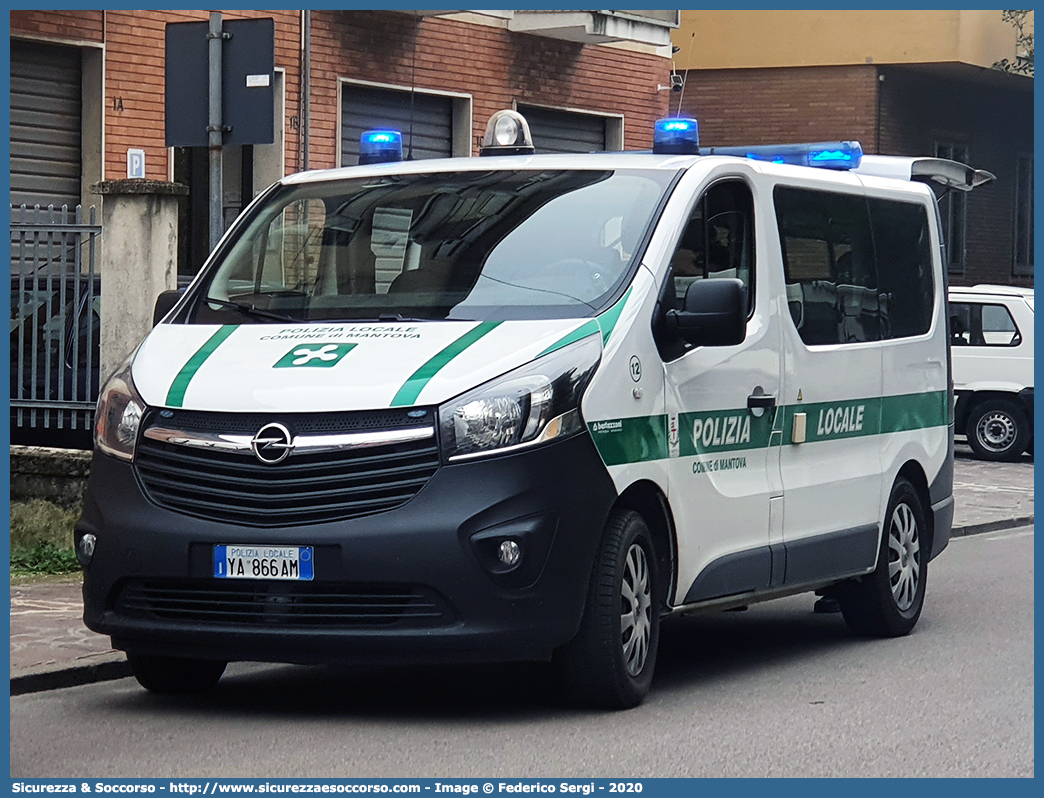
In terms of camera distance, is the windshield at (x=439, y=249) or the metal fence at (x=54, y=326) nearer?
the windshield at (x=439, y=249)

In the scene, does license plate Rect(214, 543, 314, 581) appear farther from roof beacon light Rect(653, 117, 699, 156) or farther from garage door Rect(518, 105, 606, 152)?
garage door Rect(518, 105, 606, 152)

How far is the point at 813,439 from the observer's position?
888 cm

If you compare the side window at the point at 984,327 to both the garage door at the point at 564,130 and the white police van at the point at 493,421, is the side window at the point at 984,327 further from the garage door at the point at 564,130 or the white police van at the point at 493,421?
the white police van at the point at 493,421

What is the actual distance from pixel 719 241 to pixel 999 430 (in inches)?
585

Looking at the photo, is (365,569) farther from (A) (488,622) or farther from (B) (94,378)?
(B) (94,378)

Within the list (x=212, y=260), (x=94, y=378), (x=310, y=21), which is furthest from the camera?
(x=310, y=21)

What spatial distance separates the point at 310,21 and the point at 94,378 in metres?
8.11

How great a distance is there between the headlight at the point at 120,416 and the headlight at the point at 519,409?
119 centimetres

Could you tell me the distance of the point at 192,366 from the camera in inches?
291

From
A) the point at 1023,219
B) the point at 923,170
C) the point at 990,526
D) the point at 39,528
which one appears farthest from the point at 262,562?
the point at 1023,219

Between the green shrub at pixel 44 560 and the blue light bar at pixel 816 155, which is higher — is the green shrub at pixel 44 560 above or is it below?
below

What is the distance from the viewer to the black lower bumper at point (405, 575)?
22.4ft

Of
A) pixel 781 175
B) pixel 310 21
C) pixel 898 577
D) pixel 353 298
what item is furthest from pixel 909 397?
pixel 310 21

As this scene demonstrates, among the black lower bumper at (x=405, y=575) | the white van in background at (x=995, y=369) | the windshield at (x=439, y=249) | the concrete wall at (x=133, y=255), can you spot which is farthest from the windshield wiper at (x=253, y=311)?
the white van in background at (x=995, y=369)
